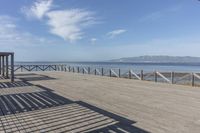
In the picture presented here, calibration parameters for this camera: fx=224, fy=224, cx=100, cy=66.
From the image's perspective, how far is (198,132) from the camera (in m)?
3.84

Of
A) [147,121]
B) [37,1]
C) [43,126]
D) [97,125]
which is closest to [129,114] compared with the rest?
[147,121]

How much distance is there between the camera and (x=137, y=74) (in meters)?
14.8

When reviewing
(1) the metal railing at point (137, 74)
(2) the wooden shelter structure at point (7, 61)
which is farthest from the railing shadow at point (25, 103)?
(1) the metal railing at point (137, 74)

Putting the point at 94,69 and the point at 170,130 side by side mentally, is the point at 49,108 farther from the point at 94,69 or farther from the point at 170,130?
the point at 94,69

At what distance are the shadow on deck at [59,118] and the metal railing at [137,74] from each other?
6.80 meters

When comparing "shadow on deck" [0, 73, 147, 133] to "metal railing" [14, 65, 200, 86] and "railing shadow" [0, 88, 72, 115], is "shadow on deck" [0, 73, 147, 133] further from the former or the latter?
"metal railing" [14, 65, 200, 86]

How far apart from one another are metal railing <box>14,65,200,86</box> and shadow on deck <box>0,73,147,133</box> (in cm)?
680

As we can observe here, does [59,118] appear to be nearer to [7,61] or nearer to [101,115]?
[101,115]

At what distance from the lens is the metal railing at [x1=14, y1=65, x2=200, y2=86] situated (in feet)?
37.5

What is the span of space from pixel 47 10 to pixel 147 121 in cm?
1715

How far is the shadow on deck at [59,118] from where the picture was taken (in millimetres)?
4023

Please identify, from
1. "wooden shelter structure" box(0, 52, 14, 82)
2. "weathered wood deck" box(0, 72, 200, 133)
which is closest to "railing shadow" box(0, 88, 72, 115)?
"weathered wood deck" box(0, 72, 200, 133)

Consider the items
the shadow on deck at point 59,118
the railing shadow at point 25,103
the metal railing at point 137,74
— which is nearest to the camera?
the shadow on deck at point 59,118

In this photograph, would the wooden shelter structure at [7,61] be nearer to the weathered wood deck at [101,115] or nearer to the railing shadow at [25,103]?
the railing shadow at [25,103]
